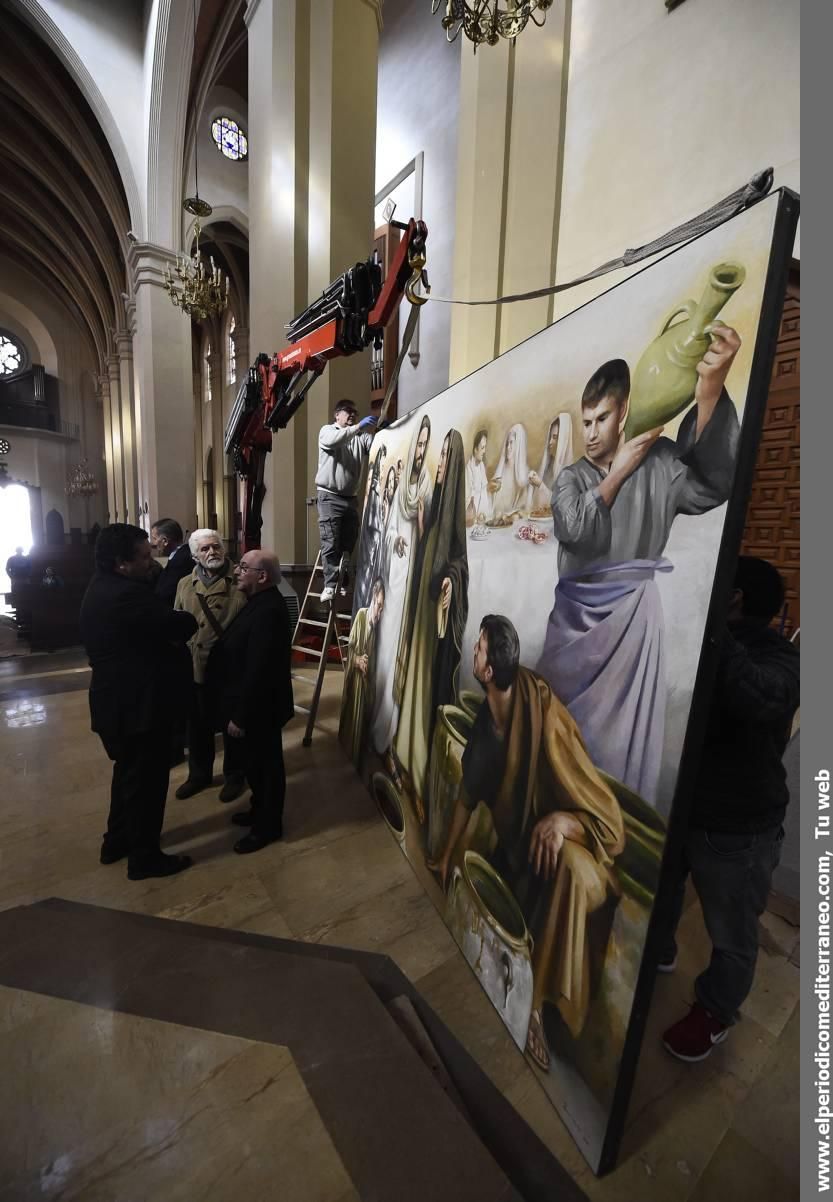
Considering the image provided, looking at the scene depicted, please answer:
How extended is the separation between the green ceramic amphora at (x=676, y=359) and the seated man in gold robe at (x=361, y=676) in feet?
6.62

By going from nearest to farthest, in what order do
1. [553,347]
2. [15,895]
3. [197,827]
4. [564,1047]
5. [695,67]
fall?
[564,1047]
[553,347]
[15,895]
[197,827]
[695,67]

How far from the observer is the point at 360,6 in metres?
6.11

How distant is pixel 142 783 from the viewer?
2.42 m

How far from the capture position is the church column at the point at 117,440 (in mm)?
19566

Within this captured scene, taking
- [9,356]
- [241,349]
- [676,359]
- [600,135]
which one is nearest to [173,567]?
[676,359]

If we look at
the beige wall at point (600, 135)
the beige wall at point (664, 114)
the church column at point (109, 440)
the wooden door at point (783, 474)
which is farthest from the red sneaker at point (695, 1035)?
the church column at point (109, 440)

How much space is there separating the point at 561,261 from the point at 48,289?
1131 inches

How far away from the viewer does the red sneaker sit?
5.20 ft

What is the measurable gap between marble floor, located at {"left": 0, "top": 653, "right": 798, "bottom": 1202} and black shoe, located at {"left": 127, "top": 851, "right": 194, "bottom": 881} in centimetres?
4

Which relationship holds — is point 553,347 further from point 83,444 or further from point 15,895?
point 83,444

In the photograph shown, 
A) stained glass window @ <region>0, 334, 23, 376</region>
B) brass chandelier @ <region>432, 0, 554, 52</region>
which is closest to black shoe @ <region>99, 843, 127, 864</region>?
brass chandelier @ <region>432, 0, 554, 52</region>

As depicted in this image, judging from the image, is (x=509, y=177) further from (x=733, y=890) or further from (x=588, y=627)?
(x=733, y=890)

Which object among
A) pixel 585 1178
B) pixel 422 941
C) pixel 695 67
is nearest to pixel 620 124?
pixel 695 67

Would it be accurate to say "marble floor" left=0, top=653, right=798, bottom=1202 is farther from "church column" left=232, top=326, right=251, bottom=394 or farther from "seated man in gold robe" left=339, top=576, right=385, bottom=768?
"church column" left=232, top=326, right=251, bottom=394
